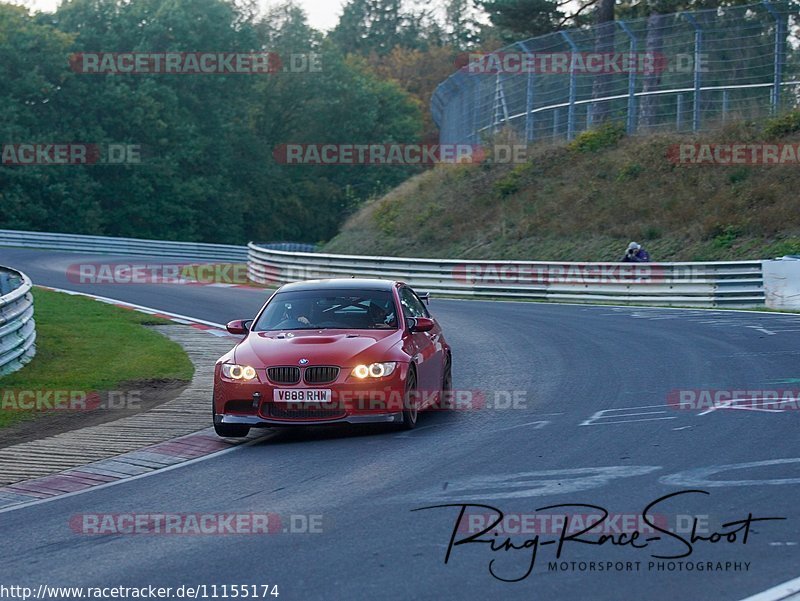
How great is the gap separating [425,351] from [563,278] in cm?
1657

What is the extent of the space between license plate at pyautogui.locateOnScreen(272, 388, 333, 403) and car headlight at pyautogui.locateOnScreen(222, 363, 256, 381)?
1.05ft

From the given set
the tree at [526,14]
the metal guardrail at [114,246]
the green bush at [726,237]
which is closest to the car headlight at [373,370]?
the green bush at [726,237]

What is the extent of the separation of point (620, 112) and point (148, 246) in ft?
76.9

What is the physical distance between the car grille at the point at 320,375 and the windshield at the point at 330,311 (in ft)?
3.48

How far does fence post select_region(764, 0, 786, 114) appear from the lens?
30.5 meters

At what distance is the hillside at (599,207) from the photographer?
104 ft

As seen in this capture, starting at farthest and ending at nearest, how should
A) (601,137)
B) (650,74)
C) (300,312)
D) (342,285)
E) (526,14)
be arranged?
(526,14) → (601,137) → (650,74) → (342,285) → (300,312)

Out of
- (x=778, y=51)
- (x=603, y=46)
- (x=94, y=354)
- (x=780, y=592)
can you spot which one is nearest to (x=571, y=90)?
(x=603, y=46)

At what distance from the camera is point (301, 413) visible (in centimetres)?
1060

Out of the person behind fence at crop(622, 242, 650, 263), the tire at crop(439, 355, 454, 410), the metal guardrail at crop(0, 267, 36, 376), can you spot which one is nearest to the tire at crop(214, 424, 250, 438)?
the tire at crop(439, 355, 454, 410)

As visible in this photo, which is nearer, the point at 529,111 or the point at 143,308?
the point at 143,308

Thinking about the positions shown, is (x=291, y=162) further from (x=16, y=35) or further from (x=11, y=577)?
(x=11, y=577)

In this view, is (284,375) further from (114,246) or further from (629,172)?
(114,246)

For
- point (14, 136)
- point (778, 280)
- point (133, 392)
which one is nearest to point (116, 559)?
point (133, 392)
